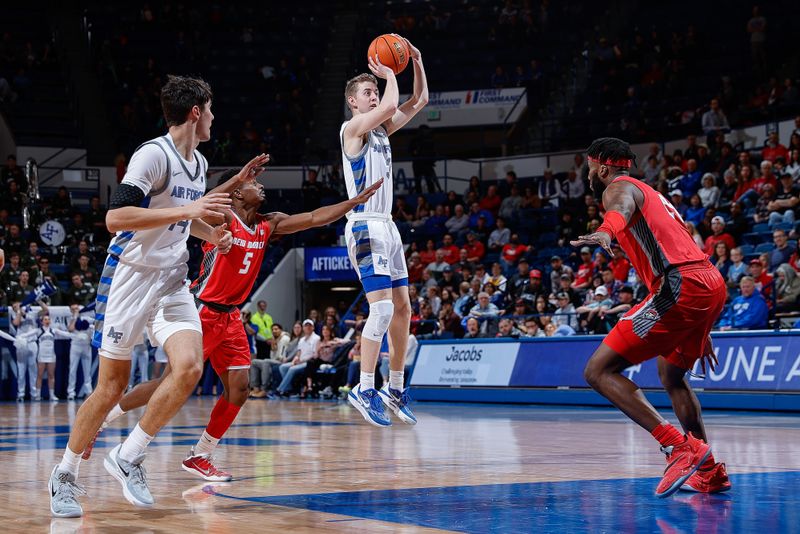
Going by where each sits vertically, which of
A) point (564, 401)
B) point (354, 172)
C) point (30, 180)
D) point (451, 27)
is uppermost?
point (451, 27)

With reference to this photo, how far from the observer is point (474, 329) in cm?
1658

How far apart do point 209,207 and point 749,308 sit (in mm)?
10013

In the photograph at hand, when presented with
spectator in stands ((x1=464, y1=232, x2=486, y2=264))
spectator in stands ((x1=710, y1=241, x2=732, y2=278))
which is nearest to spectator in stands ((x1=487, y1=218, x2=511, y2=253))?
spectator in stands ((x1=464, y1=232, x2=486, y2=264))

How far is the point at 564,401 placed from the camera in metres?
14.9

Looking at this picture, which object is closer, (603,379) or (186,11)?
(603,379)

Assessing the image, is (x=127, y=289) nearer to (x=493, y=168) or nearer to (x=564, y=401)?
(x=564, y=401)

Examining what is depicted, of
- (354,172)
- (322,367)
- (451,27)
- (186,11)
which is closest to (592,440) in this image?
(354,172)

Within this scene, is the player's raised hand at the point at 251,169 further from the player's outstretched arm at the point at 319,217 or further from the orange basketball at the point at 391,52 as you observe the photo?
the orange basketball at the point at 391,52

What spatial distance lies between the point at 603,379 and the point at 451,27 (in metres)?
25.4

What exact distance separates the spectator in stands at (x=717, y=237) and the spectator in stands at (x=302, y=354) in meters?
7.29

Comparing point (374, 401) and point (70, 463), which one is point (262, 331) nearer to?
point (374, 401)

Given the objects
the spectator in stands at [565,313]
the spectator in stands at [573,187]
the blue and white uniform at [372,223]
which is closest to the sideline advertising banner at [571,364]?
the spectator in stands at [565,313]

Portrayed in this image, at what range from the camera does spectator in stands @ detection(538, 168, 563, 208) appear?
22312 mm

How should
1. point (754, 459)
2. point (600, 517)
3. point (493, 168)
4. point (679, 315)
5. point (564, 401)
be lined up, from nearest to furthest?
point (600, 517)
point (679, 315)
point (754, 459)
point (564, 401)
point (493, 168)
